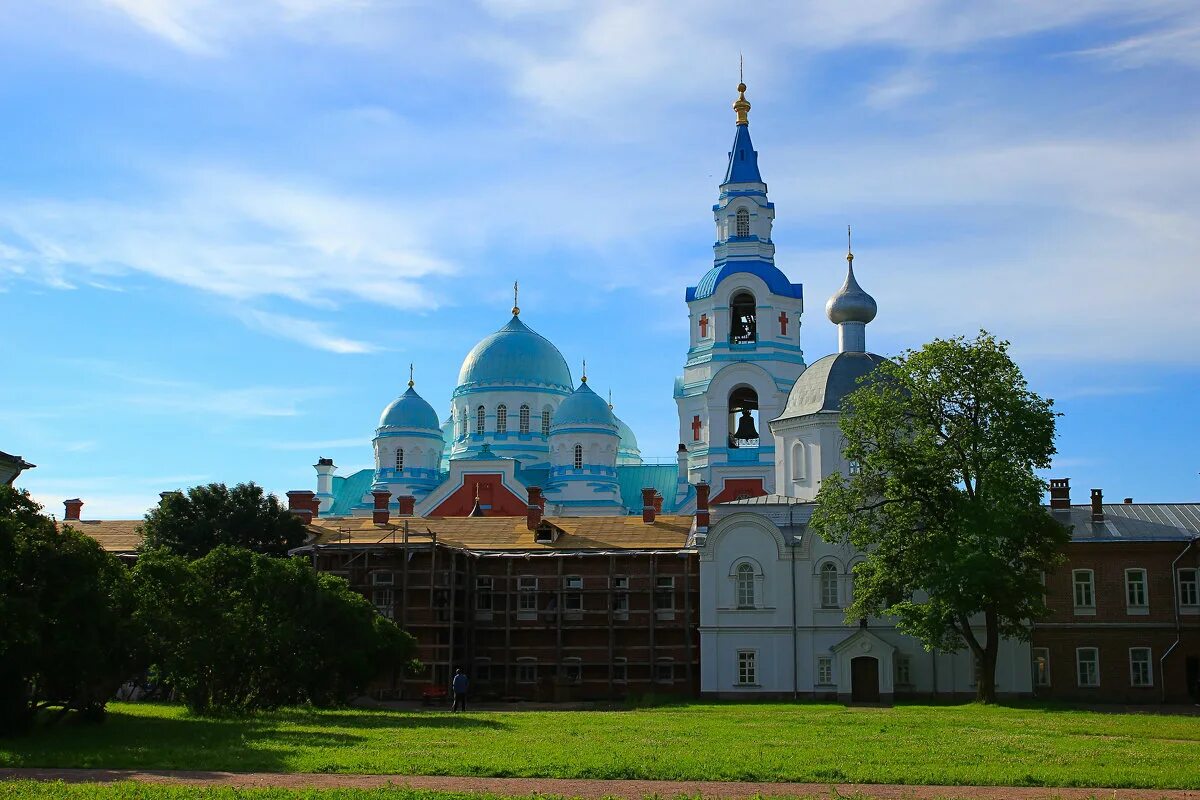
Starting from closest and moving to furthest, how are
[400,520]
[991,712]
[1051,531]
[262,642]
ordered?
[262,642], [991,712], [1051,531], [400,520]

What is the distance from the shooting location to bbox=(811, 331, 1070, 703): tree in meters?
34.3

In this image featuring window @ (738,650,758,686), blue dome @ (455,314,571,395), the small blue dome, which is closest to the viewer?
window @ (738,650,758,686)

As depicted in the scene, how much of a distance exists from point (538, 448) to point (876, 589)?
3804 centimetres

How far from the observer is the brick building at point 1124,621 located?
40.7 metres

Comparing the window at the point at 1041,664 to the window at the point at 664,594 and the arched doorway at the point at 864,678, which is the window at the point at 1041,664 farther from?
the window at the point at 664,594

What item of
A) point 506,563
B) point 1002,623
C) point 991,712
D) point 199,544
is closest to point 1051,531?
point 1002,623

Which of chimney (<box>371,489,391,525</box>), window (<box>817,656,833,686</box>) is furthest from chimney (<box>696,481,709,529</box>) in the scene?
chimney (<box>371,489,391,525</box>)

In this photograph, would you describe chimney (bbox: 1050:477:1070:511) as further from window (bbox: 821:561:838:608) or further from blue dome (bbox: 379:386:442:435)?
blue dome (bbox: 379:386:442:435)

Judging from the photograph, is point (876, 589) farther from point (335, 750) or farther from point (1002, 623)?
point (335, 750)

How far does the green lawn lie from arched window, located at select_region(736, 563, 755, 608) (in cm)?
1387

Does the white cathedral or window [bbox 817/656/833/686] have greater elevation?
the white cathedral

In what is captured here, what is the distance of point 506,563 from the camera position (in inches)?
1772

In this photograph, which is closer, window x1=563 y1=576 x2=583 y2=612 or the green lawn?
the green lawn

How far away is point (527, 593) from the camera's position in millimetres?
44812
